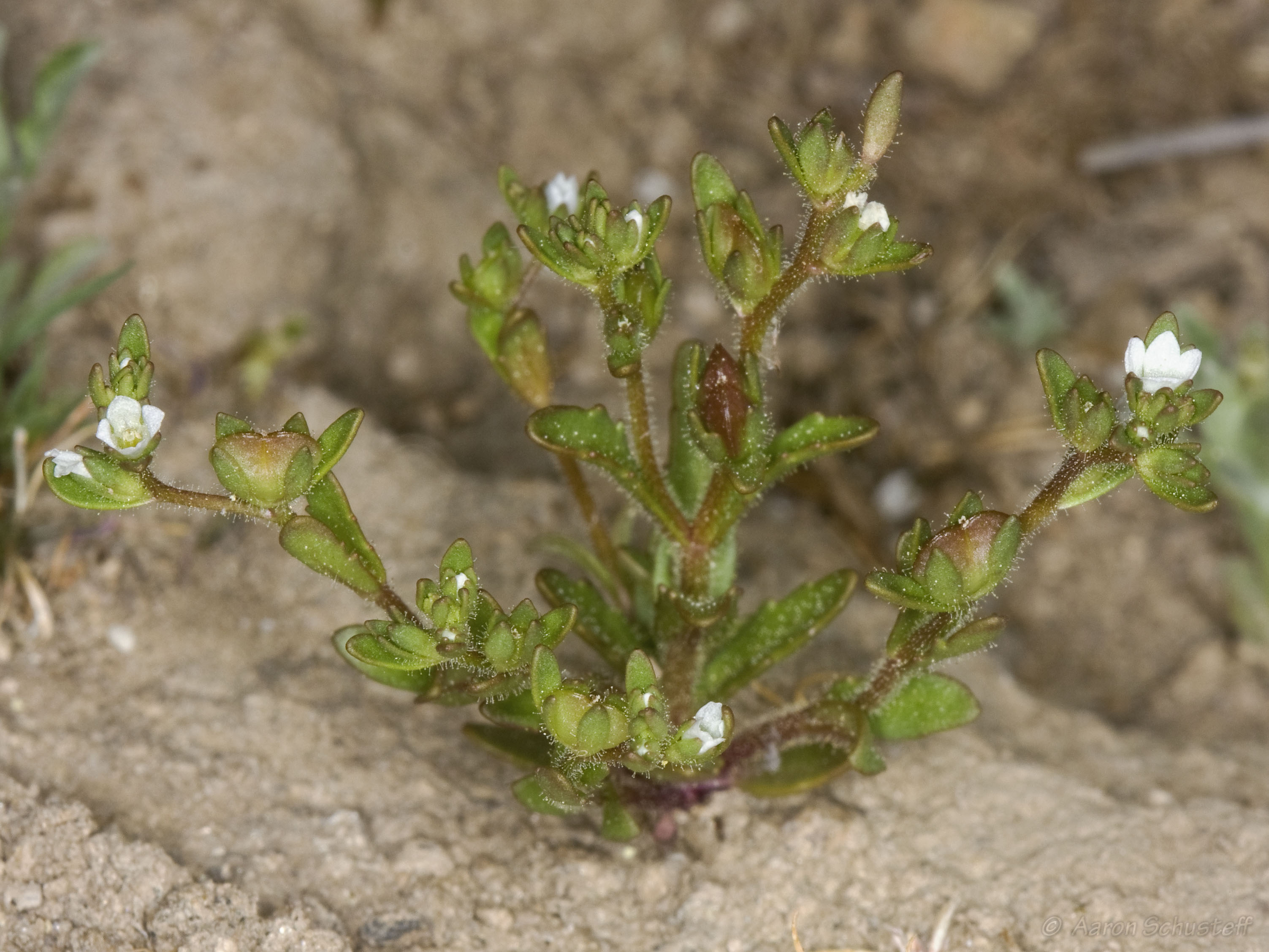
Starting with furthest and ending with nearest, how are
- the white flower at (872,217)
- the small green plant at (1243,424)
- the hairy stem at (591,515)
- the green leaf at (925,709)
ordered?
the small green plant at (1243,424), the hairy stem at (591,515), the green leaf at (925,709), the white flower at (872,217)

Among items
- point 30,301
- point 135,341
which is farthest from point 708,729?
point 30,301

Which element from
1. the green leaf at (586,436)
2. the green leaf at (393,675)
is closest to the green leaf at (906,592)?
the green leaf at (586,436)

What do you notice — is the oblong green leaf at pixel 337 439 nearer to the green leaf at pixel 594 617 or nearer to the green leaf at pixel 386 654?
the green leaf at pixel 386 654

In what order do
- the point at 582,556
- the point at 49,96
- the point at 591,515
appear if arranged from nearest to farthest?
1. the point at 591,515
2. the point at 582,556
3. the point at 49,96

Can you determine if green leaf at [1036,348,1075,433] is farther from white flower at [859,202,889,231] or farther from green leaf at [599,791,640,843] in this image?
green leaf at [599,791,640,843]

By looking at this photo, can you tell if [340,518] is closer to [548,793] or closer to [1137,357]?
[548,793]

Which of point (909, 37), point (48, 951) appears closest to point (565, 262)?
point (48, 951)

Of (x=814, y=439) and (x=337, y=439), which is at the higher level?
(x=814, y=439)
